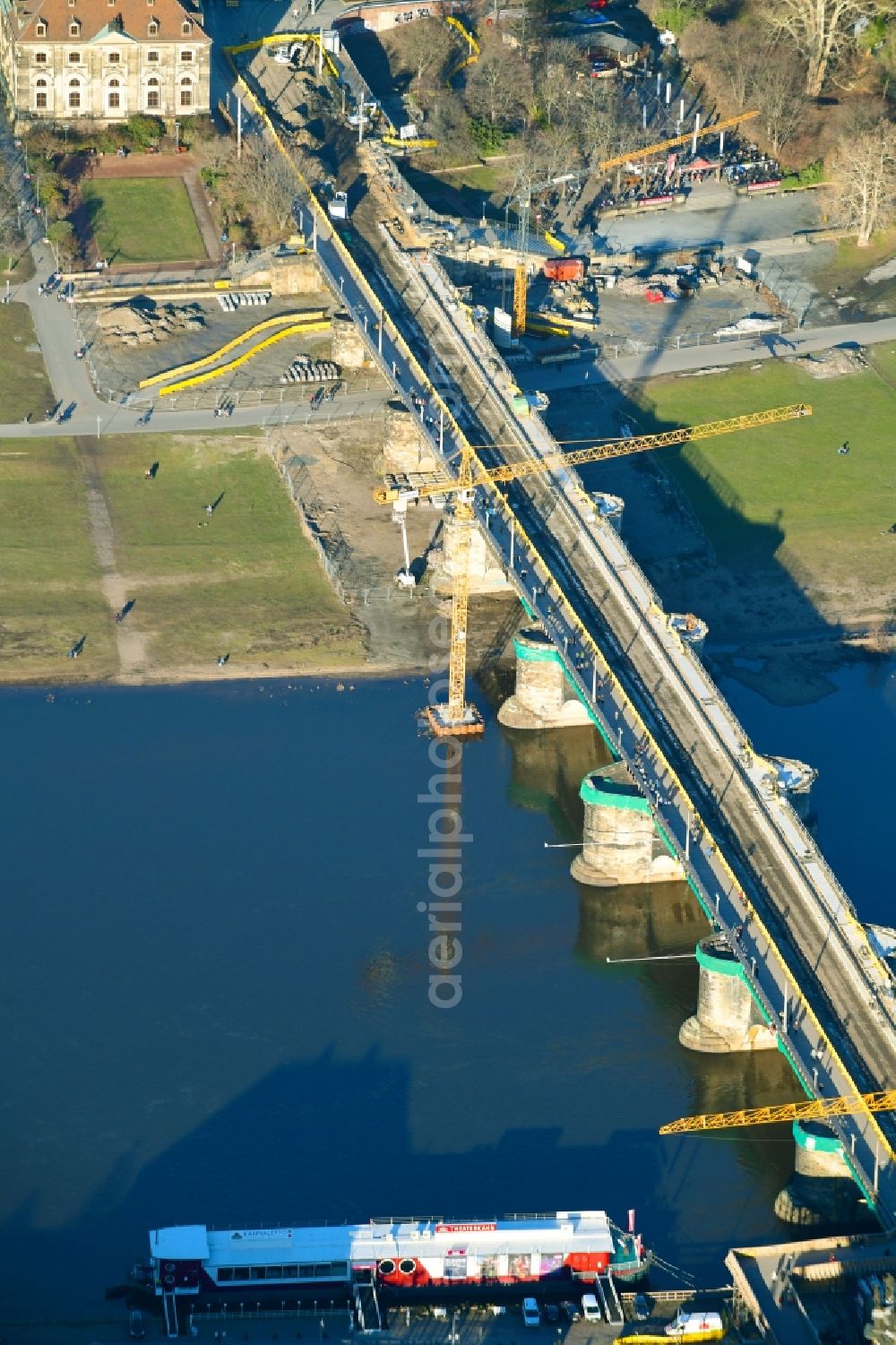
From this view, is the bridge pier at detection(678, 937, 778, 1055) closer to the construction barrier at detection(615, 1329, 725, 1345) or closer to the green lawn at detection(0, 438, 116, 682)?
the construction barrier at detection(615, 1329, 725, 1345)

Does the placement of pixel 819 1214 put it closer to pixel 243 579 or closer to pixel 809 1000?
pixel 809 1000

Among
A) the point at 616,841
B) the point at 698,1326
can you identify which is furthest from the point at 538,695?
the point at 698,1326

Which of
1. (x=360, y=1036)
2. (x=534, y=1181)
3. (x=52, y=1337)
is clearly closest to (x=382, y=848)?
(x=360, y=1036)

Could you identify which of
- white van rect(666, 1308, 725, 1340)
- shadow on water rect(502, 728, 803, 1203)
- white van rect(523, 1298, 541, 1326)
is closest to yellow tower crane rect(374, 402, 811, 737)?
shadow on water rect(502, 728, 803, 1203)

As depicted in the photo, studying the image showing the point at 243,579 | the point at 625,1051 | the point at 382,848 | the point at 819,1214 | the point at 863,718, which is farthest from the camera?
the point at 243,579

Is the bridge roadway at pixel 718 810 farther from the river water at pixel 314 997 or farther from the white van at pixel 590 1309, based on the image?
the white van at pixel 590 1309

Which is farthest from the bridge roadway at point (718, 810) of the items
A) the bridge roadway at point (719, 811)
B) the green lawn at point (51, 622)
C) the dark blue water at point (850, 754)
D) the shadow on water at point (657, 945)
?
the green lawn at point (51, 622)

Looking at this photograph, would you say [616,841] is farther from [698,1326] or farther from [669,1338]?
[669,1338]
